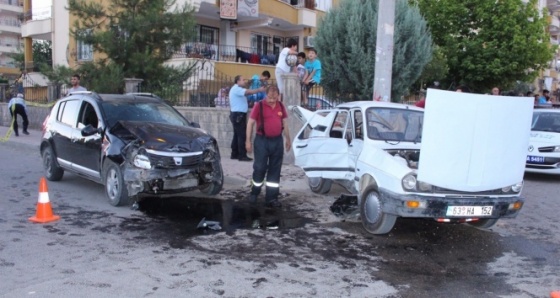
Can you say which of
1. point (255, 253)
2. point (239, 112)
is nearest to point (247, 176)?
point (239, 112)

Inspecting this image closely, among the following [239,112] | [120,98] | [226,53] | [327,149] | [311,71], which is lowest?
[327,149]

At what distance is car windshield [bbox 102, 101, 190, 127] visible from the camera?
845 cm

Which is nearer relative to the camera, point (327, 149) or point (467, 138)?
point (467, 138)

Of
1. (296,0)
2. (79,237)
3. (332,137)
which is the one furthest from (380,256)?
(296,0)

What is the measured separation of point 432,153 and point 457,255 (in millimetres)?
1196

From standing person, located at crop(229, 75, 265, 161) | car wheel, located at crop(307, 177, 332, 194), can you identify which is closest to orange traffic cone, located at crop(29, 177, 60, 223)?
car wheel, located at crop(307, 177, 332, 194)

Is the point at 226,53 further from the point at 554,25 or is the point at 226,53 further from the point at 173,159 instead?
the point at 554,25

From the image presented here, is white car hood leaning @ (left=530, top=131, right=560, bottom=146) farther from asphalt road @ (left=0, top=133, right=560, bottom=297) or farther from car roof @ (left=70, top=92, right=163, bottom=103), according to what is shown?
car roof @ (left=70, top=92, right=163, bottom=103)

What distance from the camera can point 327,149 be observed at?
25.5ft

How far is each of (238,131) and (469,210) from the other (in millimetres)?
6828

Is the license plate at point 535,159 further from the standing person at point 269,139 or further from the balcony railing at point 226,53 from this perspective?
the balcony railing at point 226,53

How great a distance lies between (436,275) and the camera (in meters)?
5.23

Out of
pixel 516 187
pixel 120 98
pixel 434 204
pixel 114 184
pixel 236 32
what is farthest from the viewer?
pixel 236 32

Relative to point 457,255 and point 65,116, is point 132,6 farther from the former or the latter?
point 457,255
